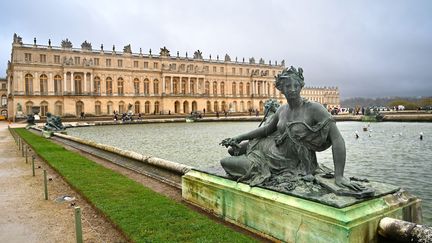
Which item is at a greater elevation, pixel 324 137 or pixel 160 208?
pixel 324 137

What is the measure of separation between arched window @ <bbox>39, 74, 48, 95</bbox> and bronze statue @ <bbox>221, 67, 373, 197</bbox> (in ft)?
198

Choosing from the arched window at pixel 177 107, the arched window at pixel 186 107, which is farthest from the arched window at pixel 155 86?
the arched window at pixel 186 107

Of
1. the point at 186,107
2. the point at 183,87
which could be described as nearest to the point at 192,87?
the point at 183,87

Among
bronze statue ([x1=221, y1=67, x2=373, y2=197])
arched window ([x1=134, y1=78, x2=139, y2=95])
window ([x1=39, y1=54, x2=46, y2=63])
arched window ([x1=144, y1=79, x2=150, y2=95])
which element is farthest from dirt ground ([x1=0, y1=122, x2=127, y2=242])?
arched window ([x1=144, y1=79, x2=150, y2=95])

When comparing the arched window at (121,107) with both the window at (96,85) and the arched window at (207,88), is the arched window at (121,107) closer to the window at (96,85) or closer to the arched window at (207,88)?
the window at (96,85)

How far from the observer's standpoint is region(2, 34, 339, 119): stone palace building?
56.2 m

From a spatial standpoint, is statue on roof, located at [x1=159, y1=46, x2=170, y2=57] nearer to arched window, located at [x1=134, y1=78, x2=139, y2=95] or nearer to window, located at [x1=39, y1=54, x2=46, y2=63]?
arched window, located at [x1=134, y1=78, x2=139, y2=95]

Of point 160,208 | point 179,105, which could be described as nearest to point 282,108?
point 160,208

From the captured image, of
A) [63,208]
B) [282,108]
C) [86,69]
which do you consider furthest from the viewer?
[86,69]

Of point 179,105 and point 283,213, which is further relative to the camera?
point 179,105

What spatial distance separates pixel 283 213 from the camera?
3.63 meters

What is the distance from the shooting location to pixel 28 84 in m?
55.8

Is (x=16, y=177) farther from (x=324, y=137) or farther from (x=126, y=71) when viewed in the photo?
(x=126, y=71)

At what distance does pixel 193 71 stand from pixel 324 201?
7067cm
